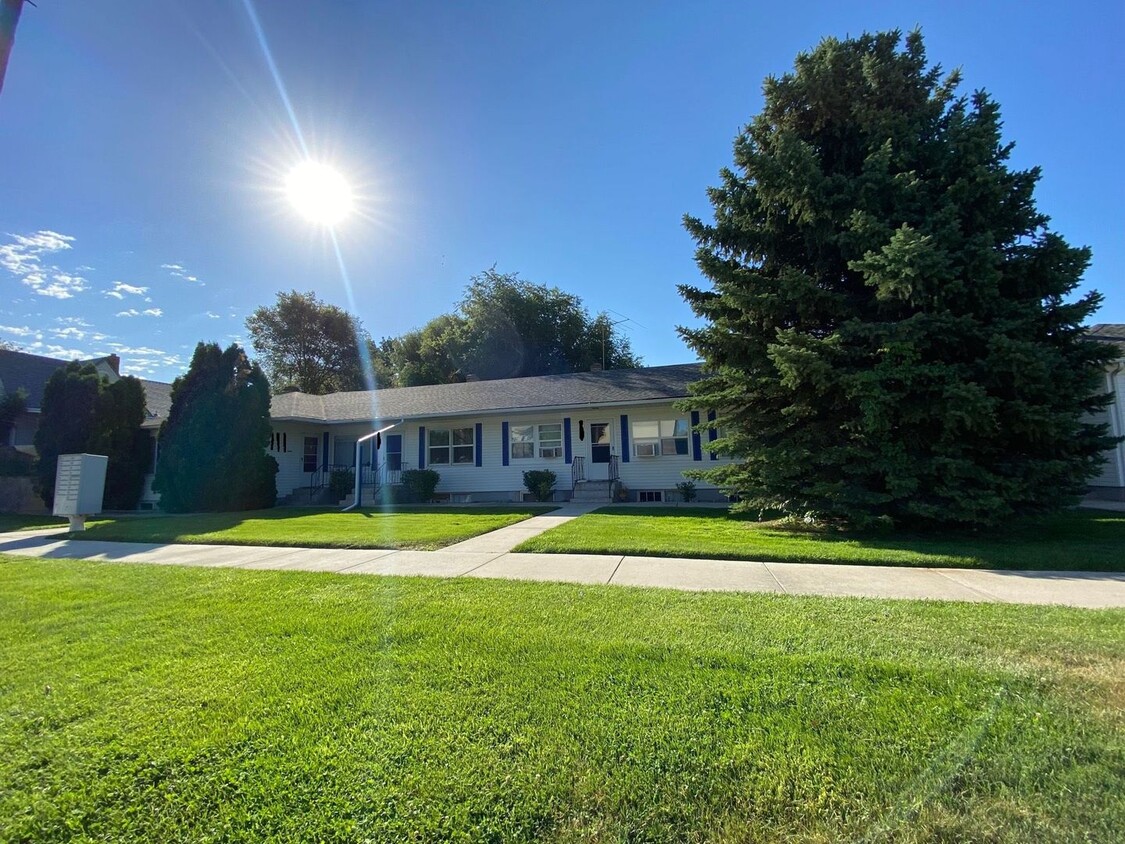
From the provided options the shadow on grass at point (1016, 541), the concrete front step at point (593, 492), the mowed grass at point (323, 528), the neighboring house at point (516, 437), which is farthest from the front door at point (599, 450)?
the shadow on grass at point (1016, 541)

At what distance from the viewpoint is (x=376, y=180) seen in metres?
10.3

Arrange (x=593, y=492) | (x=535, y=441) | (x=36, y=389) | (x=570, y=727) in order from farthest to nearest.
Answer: (x=36, y=389), (x=535, y=441), (x=593, y=492), (x=570, y=727)

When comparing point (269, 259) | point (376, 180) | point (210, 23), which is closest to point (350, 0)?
point (210, 23)

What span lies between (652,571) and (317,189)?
9.69 metres

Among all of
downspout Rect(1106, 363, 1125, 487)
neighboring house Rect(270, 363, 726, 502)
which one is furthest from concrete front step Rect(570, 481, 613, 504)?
downspout Rect(1106, 363, 1125, 487)

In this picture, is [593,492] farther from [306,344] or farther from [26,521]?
[306,344]

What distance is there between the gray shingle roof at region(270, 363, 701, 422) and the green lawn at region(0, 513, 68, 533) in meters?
5.69

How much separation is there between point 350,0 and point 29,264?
10605 millimetres

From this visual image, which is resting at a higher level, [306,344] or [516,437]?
[306,344]

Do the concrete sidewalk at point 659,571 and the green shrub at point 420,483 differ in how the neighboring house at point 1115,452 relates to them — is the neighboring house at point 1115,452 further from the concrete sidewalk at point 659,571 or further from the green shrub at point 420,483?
the green shrub at point 420,483

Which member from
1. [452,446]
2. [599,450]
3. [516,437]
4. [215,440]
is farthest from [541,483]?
[215,440]

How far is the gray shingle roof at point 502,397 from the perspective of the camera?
14977 millimetres

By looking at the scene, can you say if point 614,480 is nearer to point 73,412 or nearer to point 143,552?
point 143,552

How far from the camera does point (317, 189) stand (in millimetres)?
10156
